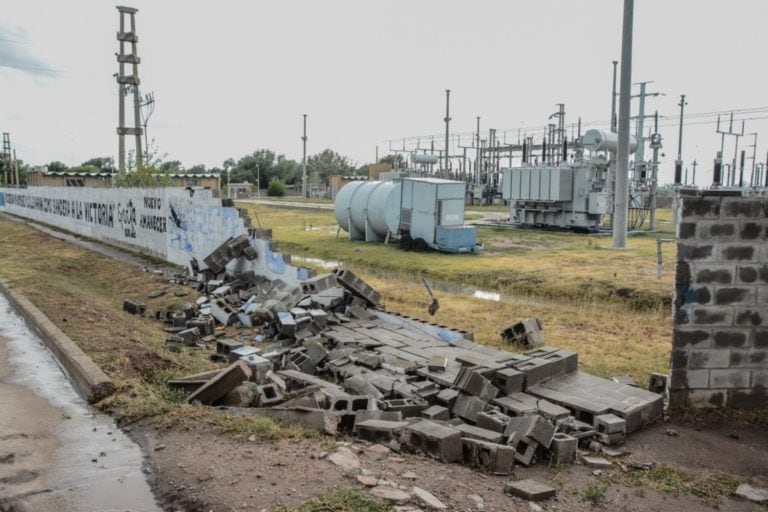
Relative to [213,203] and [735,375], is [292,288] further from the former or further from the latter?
[735,375]

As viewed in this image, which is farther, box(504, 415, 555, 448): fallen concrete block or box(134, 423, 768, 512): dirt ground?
box(504, 415, 555, 448): fallen concrete block

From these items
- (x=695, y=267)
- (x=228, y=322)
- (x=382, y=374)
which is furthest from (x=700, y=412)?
(x=228, y=322)

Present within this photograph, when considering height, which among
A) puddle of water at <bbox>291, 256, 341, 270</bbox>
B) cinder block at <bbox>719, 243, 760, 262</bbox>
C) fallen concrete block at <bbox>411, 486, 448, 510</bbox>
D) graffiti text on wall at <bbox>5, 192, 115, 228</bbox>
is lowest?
puddle of water at <bbox>291, 256, 341, 270</bbox>

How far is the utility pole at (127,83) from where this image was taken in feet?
101

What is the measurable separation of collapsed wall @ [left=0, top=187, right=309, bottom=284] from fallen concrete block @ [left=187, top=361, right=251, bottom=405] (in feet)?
19.7

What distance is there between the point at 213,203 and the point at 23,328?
776 cm

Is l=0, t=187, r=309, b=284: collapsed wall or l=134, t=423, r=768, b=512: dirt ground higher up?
l=0, t=187, r=309, b=284: collapsed wall

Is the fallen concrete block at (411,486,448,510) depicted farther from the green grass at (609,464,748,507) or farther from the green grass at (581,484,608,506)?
the green grass at (609,464,748,507)

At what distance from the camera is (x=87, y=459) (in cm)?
507

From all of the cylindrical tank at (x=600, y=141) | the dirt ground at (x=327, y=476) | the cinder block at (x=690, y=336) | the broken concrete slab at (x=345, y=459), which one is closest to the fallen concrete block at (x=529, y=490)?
the dirt ground at (x=327, y=476)

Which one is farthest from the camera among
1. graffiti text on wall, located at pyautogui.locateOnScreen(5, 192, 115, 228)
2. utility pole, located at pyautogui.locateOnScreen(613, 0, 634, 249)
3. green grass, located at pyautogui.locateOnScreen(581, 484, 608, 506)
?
graffiti text on wall, located at pyautogui.locateOnScreen(5, 192, 115, 228)

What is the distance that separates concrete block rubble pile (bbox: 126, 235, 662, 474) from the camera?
5934 millimetres

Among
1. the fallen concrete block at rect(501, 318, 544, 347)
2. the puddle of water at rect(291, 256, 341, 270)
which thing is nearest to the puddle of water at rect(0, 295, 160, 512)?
the fallen concrete block at rect(501, 318, 544, 347)

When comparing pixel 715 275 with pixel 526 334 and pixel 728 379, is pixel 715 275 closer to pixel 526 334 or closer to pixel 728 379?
pixel 728 379
